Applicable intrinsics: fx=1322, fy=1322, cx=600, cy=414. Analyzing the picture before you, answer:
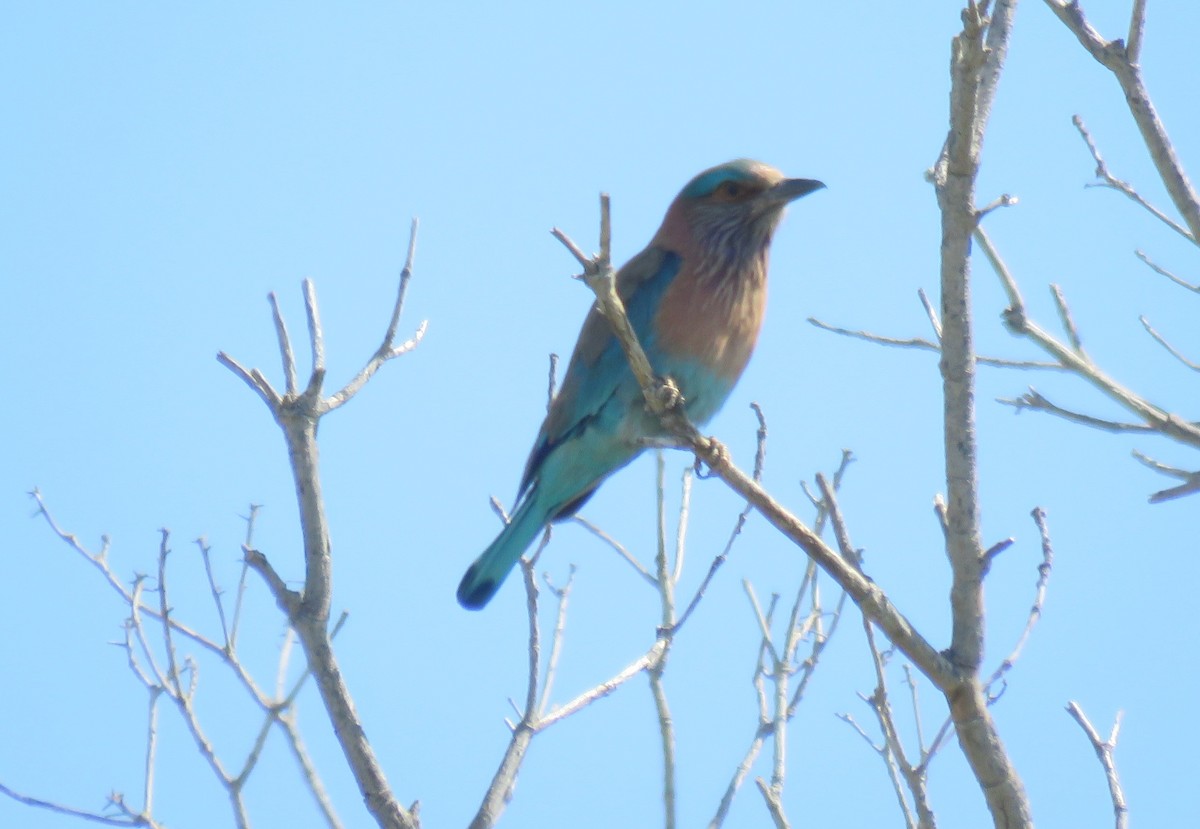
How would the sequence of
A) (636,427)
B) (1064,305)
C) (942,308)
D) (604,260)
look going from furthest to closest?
(636,427) → (1064,305) → (604,260) → (942,308)

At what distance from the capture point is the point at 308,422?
3516 mm

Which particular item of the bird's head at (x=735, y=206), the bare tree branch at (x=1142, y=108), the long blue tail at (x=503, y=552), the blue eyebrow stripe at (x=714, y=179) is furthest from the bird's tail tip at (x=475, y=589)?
the bare tree branch at (x=1142, y=108)

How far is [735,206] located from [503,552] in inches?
75.3

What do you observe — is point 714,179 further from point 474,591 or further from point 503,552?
point 474,591

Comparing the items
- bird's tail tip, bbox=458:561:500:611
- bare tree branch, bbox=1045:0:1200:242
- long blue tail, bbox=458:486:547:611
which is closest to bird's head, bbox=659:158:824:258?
long blue tail, bbox=458:486:547:611

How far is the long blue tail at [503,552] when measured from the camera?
570cm

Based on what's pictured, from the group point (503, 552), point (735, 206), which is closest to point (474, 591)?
point (503, 552)

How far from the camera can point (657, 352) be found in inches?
217

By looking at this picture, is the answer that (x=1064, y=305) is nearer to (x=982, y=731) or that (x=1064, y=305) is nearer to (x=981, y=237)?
(x=981, y=237)

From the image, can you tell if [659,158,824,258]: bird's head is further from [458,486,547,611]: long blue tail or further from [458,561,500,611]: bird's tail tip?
[458,561,500,611]: bird's tail tip

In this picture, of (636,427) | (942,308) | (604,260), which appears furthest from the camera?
(636,427)

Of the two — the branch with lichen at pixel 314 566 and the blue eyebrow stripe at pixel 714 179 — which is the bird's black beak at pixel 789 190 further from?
the branch with lichen at pixel 314 566

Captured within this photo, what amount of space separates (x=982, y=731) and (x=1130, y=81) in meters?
1.63

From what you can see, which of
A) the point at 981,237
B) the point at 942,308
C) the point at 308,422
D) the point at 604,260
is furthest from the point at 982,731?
the point at 308,422
